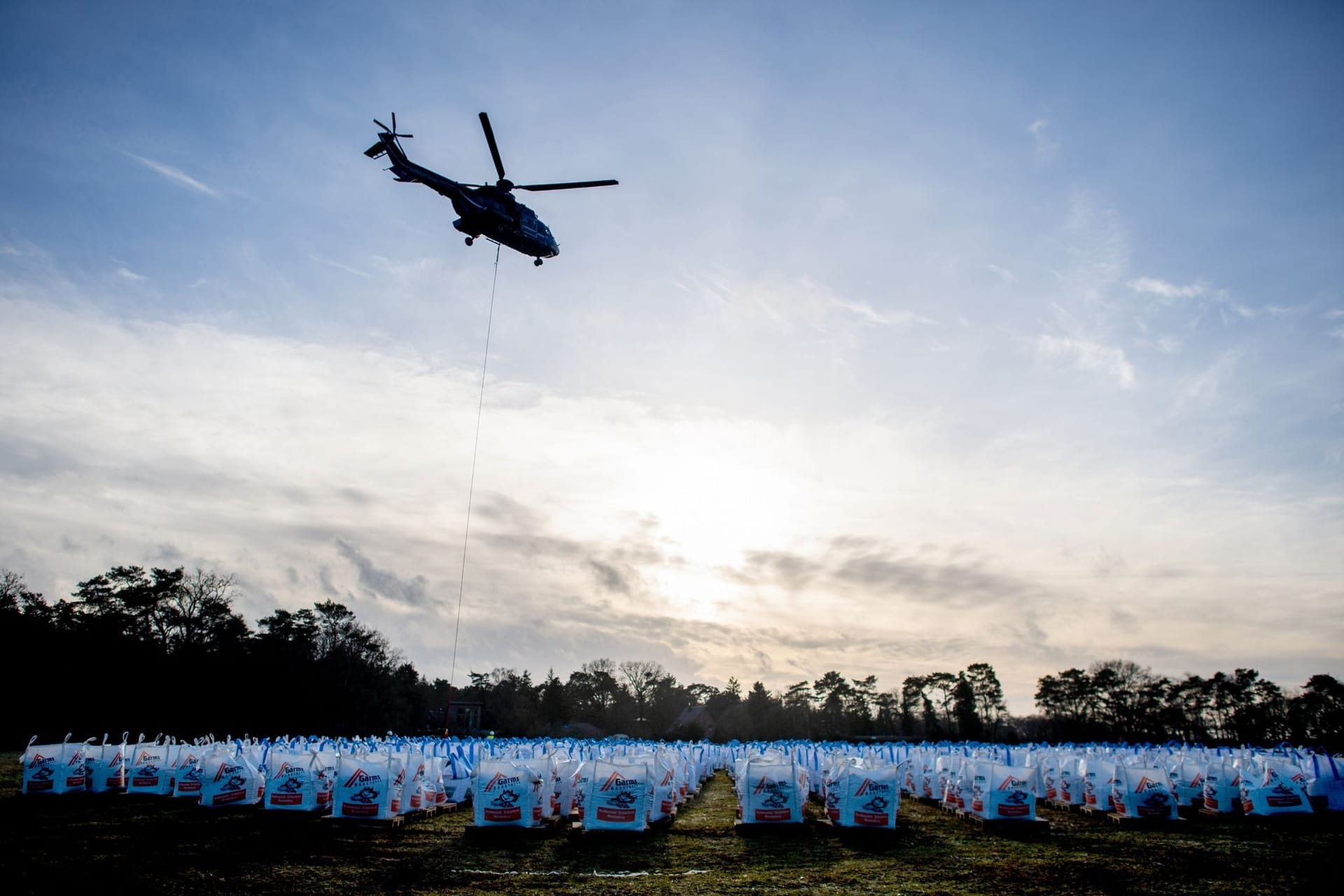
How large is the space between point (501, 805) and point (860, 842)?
6.58 m

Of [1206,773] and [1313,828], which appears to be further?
[1206,773]

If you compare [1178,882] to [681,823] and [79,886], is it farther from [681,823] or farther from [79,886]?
[79,886]

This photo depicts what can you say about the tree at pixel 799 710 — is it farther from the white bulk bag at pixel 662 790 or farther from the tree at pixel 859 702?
the white bulk bag at pixel 662 790

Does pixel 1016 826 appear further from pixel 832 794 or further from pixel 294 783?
pixel 294 783

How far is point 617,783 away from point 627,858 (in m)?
1.93

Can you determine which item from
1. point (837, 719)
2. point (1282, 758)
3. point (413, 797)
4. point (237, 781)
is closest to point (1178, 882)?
point (1282, 758)

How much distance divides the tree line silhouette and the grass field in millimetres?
12823

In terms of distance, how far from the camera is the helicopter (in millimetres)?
16422

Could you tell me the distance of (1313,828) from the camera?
48.0ft

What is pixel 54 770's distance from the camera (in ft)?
55.6

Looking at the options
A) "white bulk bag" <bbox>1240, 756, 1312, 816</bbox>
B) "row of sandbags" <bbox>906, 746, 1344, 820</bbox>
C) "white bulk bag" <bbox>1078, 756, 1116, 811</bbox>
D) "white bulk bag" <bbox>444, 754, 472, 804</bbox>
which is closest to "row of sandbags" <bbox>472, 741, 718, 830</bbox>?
"white bulk bag" <bbox>444, 754, 472, 804</bbox>

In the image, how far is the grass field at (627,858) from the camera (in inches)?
370

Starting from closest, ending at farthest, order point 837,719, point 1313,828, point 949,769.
Answer: point 1313,828 → point 949,769 → point 837,719

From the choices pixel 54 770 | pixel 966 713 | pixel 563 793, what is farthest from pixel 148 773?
pixel 966 713
